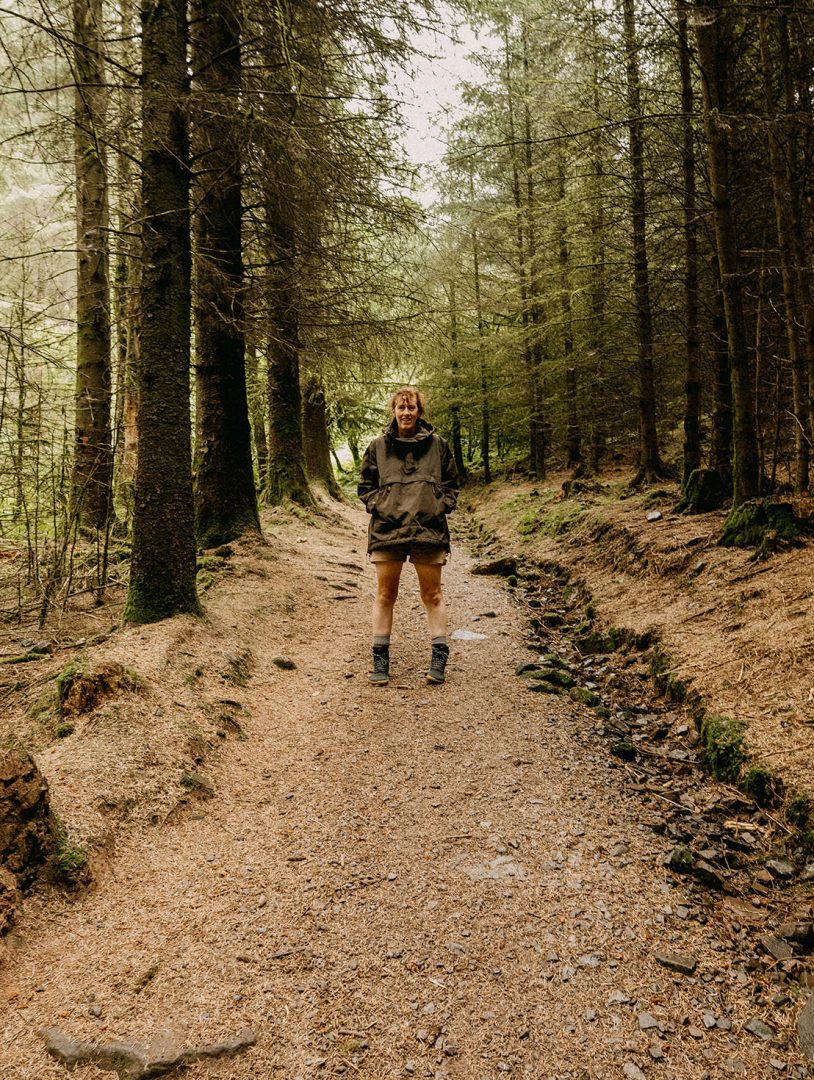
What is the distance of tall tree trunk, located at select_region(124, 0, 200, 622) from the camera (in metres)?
5.18

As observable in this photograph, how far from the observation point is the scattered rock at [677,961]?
7.81ft

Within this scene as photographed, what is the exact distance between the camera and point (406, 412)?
534cm

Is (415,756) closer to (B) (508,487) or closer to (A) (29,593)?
(A) (29,593)

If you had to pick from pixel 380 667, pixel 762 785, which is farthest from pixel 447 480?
pixel 762 785

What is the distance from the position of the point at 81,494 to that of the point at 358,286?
459 centimetres

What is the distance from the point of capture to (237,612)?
6305mm

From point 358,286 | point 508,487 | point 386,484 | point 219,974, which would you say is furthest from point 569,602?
point 508,487

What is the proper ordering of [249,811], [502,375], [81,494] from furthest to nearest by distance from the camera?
[502,375]
[81,494]
[249,811]

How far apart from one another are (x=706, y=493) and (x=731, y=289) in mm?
Answer: 2779

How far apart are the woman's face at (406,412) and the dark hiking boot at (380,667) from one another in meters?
2.08

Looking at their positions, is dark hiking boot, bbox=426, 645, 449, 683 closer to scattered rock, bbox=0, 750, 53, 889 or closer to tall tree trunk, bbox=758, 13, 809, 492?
scattered rock, bbox=0, 750, 53, 889

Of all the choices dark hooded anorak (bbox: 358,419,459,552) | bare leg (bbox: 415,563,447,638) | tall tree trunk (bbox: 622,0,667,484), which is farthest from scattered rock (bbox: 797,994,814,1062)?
tall tree trunk (bbox: 622,0,667,484)

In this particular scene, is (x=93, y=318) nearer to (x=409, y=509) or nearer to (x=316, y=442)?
(x=409, y=509)

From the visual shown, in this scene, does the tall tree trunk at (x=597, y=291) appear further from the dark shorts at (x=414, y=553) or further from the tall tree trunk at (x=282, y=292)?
the dark shorts at (x=414, y=553)
